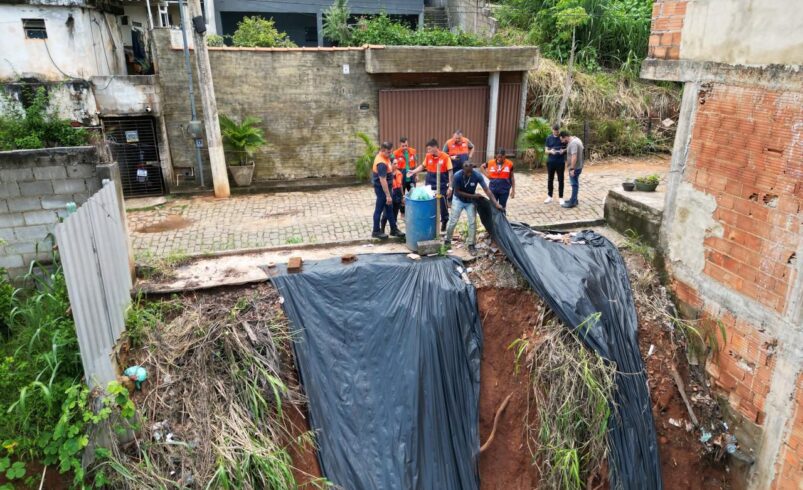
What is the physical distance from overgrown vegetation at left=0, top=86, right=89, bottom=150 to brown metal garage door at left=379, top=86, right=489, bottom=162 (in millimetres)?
5745

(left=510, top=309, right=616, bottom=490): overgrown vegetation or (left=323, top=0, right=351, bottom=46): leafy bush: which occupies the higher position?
→ (left=323, top=0, right=351, bottom=46): leafy bush

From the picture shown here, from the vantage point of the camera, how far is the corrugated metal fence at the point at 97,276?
446 centimetres

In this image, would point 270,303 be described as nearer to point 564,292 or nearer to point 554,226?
point 564,292

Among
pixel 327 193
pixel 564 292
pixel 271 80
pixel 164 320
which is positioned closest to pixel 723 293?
pixel 564 292

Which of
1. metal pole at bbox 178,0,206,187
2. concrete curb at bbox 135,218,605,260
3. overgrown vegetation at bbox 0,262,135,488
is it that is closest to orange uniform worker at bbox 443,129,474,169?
concrete curb at bbox 135,218,605,260

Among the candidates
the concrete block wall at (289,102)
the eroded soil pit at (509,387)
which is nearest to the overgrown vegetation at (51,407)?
the eroded soil pit at (509,387)

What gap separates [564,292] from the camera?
6.12m

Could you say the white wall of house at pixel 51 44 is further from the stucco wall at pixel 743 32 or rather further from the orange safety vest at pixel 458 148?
the stucco wall at pixel 743 32

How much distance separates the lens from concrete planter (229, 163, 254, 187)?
11328 millimetres

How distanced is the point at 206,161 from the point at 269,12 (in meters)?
9.96

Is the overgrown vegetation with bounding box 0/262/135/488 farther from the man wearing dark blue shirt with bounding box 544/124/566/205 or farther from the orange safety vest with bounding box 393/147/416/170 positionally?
the man wearing dark blue shirt with bounding box 544/124/566/205

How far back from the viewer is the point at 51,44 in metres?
11.0

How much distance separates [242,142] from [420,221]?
526 cm

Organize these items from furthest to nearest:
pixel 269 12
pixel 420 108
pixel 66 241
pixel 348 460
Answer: pixel 269 12 → pixel 420 108 → pixel 348 460 → pixel 66 241
